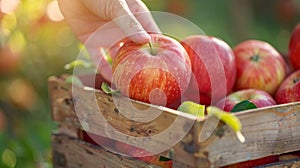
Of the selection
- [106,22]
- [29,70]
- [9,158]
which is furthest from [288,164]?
[29,70]

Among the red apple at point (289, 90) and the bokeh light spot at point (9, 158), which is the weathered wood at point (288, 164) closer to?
the red apple at point (289, 90)

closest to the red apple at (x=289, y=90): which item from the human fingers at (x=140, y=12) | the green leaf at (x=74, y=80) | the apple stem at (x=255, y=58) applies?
the apple stem at (x=255, y=58)

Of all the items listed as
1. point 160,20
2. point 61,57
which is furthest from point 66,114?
point 160,20

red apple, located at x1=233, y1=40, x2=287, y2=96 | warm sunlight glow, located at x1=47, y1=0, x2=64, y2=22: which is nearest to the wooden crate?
red apple, located at x1=233, y1=40, x2=287, y2=96

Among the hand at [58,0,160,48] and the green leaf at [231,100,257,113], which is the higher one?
A: the hand at [58,0,160,48]

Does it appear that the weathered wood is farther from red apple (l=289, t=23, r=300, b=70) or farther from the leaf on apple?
red apple (l=289, t=23, r=300, b=70)

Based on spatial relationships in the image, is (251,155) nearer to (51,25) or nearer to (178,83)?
(178,83)
